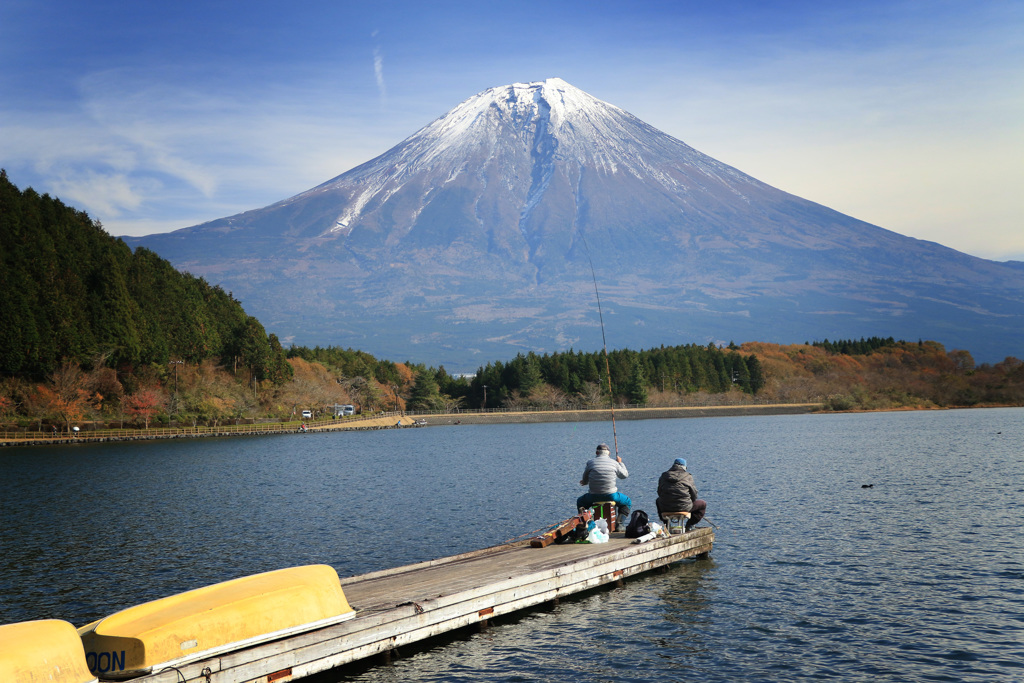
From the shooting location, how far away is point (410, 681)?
1171 cm

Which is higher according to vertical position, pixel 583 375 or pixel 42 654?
pixel 583 375

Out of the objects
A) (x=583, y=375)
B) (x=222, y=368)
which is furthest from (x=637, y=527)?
(x=583, y=375)

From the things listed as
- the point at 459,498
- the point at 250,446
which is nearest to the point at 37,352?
the point at 250,446

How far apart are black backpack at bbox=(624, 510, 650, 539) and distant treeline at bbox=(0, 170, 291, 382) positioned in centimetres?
8104

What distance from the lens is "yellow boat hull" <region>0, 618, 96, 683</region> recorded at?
28.6ft

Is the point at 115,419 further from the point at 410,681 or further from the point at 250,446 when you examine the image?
the point at 410,681

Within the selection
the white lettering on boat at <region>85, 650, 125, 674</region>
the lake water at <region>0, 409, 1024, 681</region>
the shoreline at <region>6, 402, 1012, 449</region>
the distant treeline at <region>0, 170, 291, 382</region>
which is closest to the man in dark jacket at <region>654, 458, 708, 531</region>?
the lake water at <region>0, 409, 1024, 681</region>

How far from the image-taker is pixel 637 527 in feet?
60.2

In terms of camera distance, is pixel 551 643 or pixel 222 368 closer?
pixel 551 643

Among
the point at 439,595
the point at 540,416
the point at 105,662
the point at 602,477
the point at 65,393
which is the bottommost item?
the point at 540,416

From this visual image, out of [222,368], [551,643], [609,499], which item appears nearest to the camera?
[551,643]

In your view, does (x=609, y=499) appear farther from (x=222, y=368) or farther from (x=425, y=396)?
(x=425, y=396)

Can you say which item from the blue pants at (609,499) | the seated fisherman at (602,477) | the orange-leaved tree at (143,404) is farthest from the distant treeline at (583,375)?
the seated fisherman at (602,477)

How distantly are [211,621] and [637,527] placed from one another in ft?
34.7
